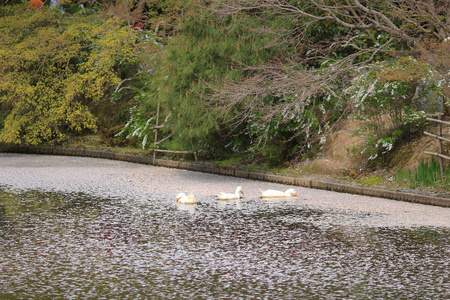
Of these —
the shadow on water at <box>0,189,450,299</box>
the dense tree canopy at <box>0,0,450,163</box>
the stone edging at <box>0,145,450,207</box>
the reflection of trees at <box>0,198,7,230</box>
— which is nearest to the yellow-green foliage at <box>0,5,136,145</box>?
the dense tree canopy at <box>0,0,450,163</box>

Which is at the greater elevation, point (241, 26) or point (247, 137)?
point (241, 26)

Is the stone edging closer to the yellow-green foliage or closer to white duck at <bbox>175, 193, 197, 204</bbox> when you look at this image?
the yellow-green foliage

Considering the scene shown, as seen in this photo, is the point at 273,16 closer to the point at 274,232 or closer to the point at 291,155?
the point at 291,155

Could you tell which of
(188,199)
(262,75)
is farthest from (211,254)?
(262,75)

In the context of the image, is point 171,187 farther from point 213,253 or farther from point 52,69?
point 52,69

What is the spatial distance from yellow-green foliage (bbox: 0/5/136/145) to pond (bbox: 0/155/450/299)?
14.4m

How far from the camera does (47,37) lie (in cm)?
2695

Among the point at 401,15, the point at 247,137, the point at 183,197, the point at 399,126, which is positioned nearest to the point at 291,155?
the point at 247,137

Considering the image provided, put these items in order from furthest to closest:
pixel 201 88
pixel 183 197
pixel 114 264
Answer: pixel 201 88, pixel 183 197, pixel 114 264

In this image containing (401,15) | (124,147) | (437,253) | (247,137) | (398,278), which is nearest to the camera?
(398,278)

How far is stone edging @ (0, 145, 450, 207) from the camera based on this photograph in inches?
515

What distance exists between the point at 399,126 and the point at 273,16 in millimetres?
5087

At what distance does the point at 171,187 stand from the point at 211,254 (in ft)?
23.6

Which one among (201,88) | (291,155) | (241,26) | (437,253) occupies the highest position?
(241,26)
